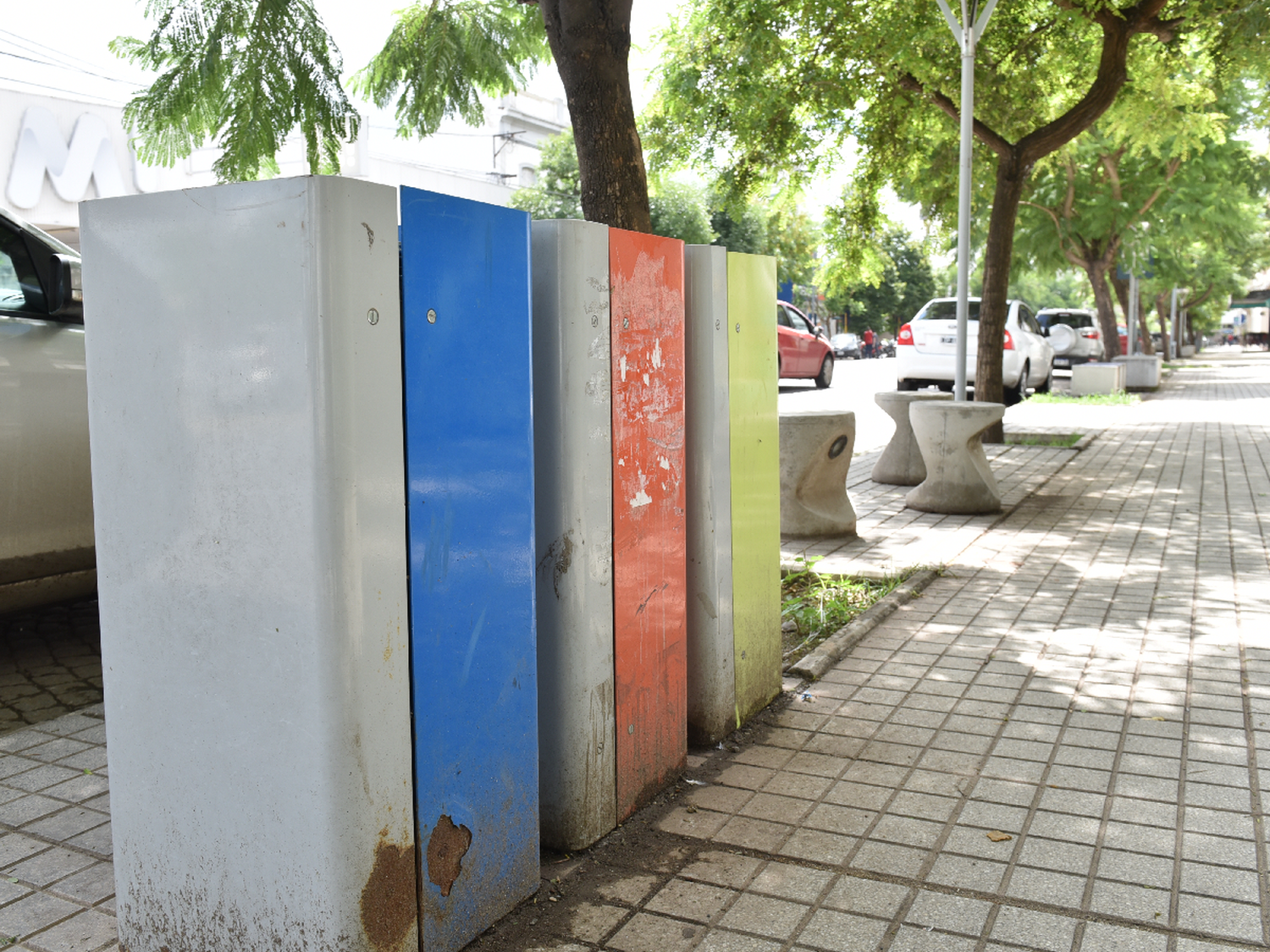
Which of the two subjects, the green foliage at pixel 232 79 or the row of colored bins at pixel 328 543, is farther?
the green foliage at pixel 232 79

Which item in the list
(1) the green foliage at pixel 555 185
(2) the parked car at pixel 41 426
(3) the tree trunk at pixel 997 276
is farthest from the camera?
(1) the green foliage at pixel 555 185

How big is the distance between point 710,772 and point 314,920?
164cm

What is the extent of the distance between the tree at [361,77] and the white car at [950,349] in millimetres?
10570

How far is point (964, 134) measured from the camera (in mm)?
10961

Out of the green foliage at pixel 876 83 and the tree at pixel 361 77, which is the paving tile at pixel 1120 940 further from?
the green foliage at pixel 876 83

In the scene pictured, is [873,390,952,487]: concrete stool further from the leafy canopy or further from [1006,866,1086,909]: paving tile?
[1006,866,1086,909]: paving tile

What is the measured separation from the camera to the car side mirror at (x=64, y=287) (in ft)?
14.7

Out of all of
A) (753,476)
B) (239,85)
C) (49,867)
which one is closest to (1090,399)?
(239,85)

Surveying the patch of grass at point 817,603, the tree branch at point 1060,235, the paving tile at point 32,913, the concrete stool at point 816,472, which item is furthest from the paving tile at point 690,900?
the tree branch at point 1060,235

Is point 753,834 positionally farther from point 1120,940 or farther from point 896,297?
point 896,297

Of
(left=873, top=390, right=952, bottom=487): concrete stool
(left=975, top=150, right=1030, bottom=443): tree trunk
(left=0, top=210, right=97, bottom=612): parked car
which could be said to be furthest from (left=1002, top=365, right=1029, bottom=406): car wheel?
(left=0, top=210, right=97, bottom=612): parked car

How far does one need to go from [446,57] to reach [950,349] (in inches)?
473

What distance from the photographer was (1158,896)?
2760mm

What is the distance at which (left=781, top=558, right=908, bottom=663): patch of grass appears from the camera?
520cm
